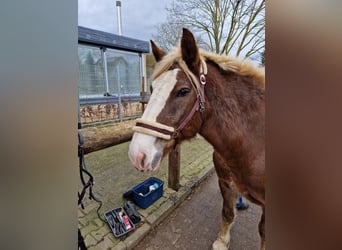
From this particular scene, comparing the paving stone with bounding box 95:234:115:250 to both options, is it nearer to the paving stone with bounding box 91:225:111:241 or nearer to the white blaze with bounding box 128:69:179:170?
the paving stone with bounding box 91:225:111:241

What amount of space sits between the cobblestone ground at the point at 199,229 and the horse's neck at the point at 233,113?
4.02 ft

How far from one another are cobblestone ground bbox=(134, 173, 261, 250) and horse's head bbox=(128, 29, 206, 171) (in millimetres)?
1315

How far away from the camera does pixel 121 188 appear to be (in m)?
2.58

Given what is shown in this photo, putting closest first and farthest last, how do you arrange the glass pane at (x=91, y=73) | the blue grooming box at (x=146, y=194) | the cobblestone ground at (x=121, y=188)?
the cobblestone ground at (x=121, y=188) < the blue grooming box at (x=146, y=194) < the glass pane at (x=91, y=73)

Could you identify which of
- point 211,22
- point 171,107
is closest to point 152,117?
point 171,107

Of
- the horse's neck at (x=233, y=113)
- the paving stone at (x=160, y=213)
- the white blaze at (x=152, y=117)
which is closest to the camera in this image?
the white blaze at (x=152, y=117)

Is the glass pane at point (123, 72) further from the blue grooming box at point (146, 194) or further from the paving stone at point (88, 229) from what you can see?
the paving stone at point (88, 229)

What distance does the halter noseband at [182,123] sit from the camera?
937mm

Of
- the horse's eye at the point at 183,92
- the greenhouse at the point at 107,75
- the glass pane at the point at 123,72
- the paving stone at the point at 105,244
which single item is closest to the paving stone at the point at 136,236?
the paving stone at the point at 105,244
